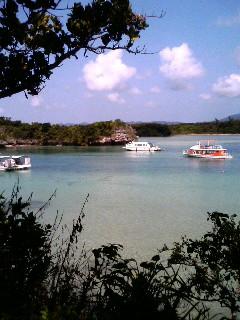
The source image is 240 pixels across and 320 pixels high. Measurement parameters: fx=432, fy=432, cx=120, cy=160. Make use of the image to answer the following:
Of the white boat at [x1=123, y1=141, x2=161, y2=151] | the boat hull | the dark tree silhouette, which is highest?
the dark tree silhouette

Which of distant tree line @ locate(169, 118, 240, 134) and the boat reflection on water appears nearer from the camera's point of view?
the boat reflection on water

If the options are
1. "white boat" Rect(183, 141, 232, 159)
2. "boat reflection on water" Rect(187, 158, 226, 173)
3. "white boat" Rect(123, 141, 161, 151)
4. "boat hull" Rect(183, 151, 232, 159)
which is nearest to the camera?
"boat reflection on water" Rect(187, 158, 226, 173)

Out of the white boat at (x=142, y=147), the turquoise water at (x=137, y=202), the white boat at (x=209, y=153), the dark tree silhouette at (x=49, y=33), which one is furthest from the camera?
the white boat at (x=142, y=147)

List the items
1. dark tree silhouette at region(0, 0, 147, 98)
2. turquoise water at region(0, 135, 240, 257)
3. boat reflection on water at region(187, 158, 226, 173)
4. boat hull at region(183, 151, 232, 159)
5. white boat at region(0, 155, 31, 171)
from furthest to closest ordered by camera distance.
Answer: boat hull at region(183, 151, 232, 159) → boat reflection on water at region(187, 158, 226, 173) → white boat at region(0, 155, 31, 171) → turquoise water at region(0, 135, 240, 257) → dark tree silhouette at region(0, 0, 147, 98)

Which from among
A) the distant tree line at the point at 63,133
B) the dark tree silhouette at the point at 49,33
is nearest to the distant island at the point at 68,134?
the distant tree line at the point at 63,133

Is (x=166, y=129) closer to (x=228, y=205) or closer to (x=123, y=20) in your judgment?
(x=228, y=205)

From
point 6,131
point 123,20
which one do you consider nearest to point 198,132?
point 6,131

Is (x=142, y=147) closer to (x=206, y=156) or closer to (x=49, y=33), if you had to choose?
(x=206, y=156)

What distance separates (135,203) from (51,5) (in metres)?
15.4

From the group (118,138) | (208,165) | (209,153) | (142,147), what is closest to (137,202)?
(208,165)

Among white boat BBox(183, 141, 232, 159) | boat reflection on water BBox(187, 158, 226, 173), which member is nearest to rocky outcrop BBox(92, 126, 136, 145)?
white boat BBox(183, 141, 232, 159)

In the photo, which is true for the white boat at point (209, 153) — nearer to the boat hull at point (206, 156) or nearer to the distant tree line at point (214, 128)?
the boat hull at point (206, 156)

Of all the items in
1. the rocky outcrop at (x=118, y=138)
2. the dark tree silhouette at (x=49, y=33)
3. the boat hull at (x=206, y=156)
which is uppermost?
the dark tree silhouette at (x=49, y=33)

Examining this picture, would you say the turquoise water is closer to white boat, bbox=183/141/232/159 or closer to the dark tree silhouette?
the dark tree silhouette
